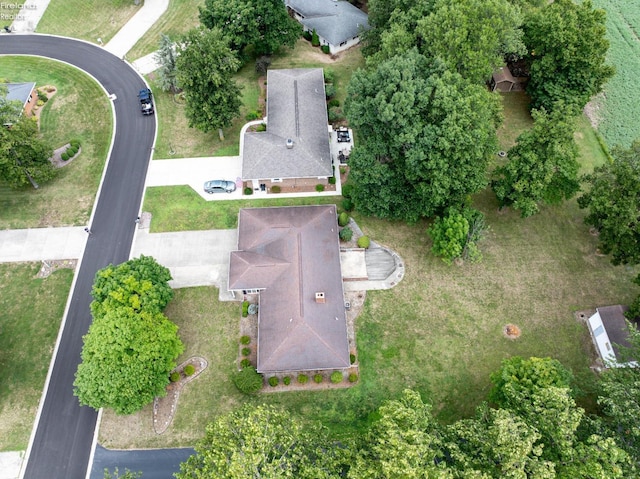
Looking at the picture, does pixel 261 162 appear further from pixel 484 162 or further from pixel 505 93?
pixel 505 93

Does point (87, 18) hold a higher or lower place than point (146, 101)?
higher

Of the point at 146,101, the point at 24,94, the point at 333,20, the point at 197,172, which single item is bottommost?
the point at 197,172

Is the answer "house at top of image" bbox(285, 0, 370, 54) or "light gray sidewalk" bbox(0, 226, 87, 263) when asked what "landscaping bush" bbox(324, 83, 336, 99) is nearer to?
"house at top of image" bbox(285, 0, 370, 54)

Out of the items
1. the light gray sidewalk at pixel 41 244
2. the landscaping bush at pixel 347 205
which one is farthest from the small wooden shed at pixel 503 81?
the light gray sidewalk at pixel 41 244

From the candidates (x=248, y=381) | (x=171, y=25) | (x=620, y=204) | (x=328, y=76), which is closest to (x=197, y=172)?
(x=328, y=76)

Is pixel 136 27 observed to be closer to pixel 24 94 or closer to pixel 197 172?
pixel 24 94
